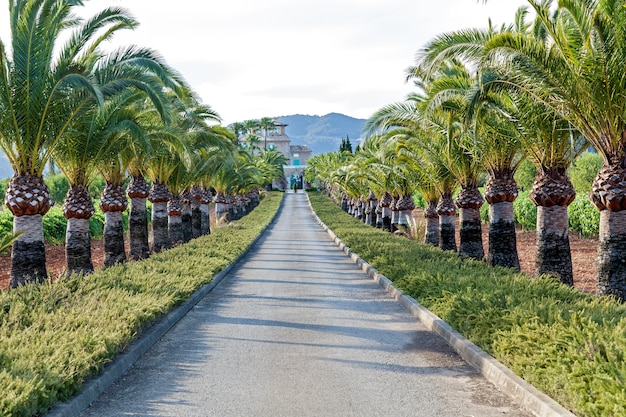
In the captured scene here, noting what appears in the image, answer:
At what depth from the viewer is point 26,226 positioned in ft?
40.2

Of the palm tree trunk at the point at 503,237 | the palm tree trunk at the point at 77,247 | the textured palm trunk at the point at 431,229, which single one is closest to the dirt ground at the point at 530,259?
the palm tree trunk at the point at 77,247

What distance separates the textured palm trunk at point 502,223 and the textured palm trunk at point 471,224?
2.18m

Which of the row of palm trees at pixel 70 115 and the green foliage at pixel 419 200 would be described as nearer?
the row of palm trees at pixel 70 115

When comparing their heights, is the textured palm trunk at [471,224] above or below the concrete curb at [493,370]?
above

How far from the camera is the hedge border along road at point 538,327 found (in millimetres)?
5277

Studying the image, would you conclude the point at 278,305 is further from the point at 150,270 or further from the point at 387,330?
the point at 150,270

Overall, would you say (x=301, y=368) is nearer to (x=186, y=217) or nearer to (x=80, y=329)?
(x=80, y=329)

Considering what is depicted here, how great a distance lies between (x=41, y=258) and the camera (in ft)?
40.7

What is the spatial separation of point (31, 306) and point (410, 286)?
275 inches

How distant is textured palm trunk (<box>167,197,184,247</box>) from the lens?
25250 millimetres

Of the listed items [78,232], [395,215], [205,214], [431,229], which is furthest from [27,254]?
[395,215]

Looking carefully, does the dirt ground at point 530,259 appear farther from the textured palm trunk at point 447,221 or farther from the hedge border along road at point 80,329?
the hedge border along road at point 80,329

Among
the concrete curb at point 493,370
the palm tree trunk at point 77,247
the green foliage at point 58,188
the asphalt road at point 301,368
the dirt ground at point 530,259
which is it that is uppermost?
the green foliage at point 58,188

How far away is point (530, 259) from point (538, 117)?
1092cm
